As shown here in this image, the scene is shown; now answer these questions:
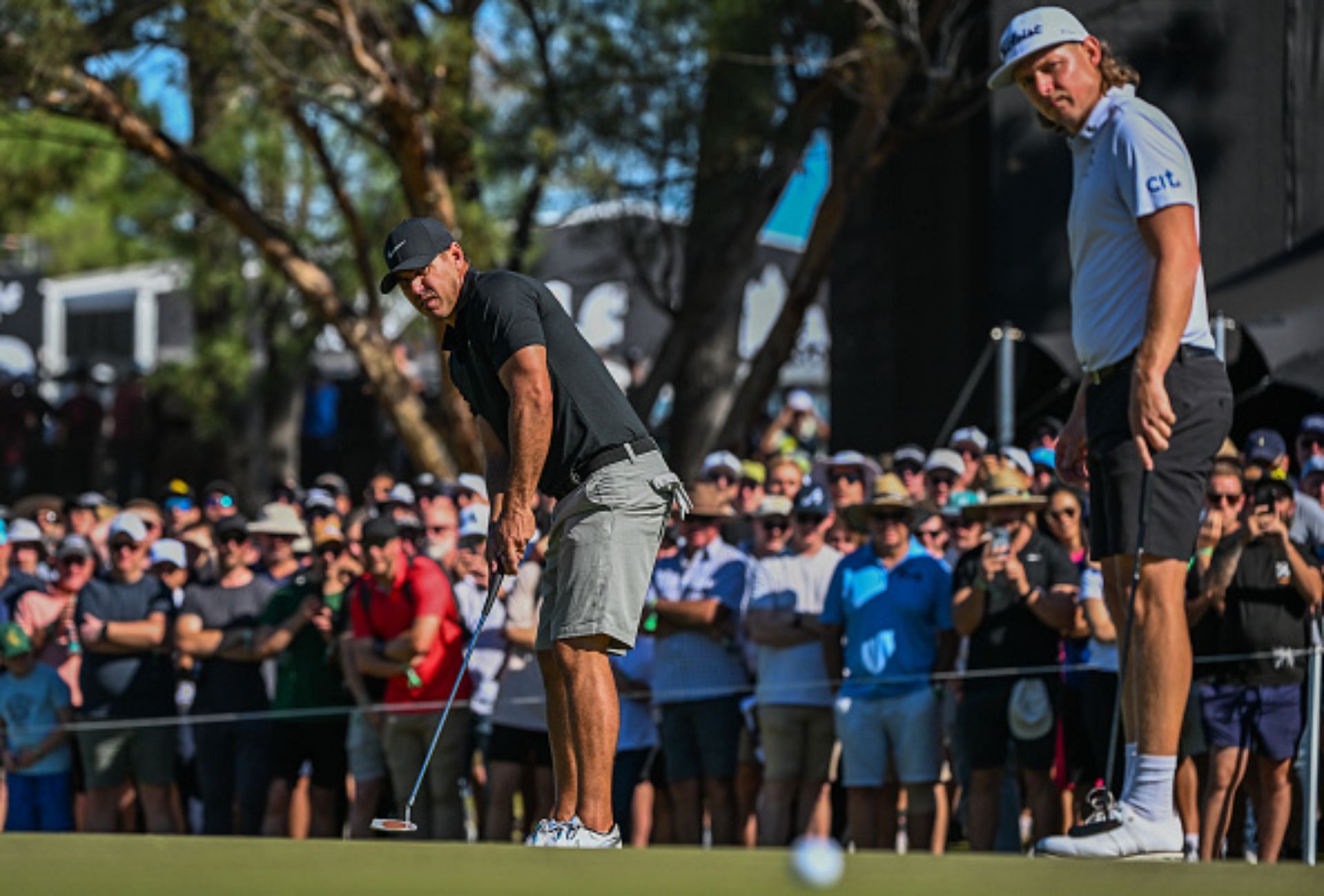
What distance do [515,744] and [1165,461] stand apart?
18.5 ft

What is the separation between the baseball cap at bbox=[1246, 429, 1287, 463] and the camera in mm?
9617

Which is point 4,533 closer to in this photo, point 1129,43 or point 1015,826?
point 1015,826

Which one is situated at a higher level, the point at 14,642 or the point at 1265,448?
the point at 1265,448

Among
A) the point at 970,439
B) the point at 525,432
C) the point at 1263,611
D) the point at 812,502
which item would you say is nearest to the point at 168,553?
the point at 812,502

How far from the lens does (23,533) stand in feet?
40.3

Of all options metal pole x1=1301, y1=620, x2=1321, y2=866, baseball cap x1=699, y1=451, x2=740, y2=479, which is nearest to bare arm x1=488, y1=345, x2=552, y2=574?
metal pole x1=1301, y1=620, x2=1321, y2=866

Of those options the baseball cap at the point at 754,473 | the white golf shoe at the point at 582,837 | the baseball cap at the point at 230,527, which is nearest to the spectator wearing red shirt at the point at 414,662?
the baseball cap at the point at 230,527

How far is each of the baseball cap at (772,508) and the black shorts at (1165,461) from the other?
5025 mm

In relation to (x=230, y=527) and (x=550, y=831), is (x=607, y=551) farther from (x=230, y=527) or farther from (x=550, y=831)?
(x=230, y=527)

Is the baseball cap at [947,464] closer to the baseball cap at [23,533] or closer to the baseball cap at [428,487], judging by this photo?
the baseball cap at [428,487]

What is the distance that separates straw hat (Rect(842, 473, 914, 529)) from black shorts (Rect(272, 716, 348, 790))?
9.25ft

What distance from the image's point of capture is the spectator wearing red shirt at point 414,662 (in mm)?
10273

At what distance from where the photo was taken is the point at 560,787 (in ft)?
18.9

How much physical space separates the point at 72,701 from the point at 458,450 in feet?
15.1
